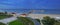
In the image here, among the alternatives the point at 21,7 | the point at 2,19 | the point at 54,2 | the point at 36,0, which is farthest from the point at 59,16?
the point at 2,19

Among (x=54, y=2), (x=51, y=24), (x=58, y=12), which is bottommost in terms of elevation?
(x=51, y=24)

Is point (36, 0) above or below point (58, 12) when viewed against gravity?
above

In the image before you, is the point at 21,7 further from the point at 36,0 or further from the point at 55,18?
the point at 55,18

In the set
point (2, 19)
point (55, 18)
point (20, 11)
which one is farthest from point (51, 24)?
point (2, 19)

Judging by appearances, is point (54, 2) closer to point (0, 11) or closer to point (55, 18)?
point (55, 18)

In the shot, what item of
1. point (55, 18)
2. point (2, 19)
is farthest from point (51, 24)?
point (2, 19)

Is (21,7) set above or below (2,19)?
above

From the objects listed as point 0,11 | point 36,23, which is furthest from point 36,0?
point 0,11

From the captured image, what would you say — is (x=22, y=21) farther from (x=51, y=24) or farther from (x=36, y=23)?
(x=51, y=24)
